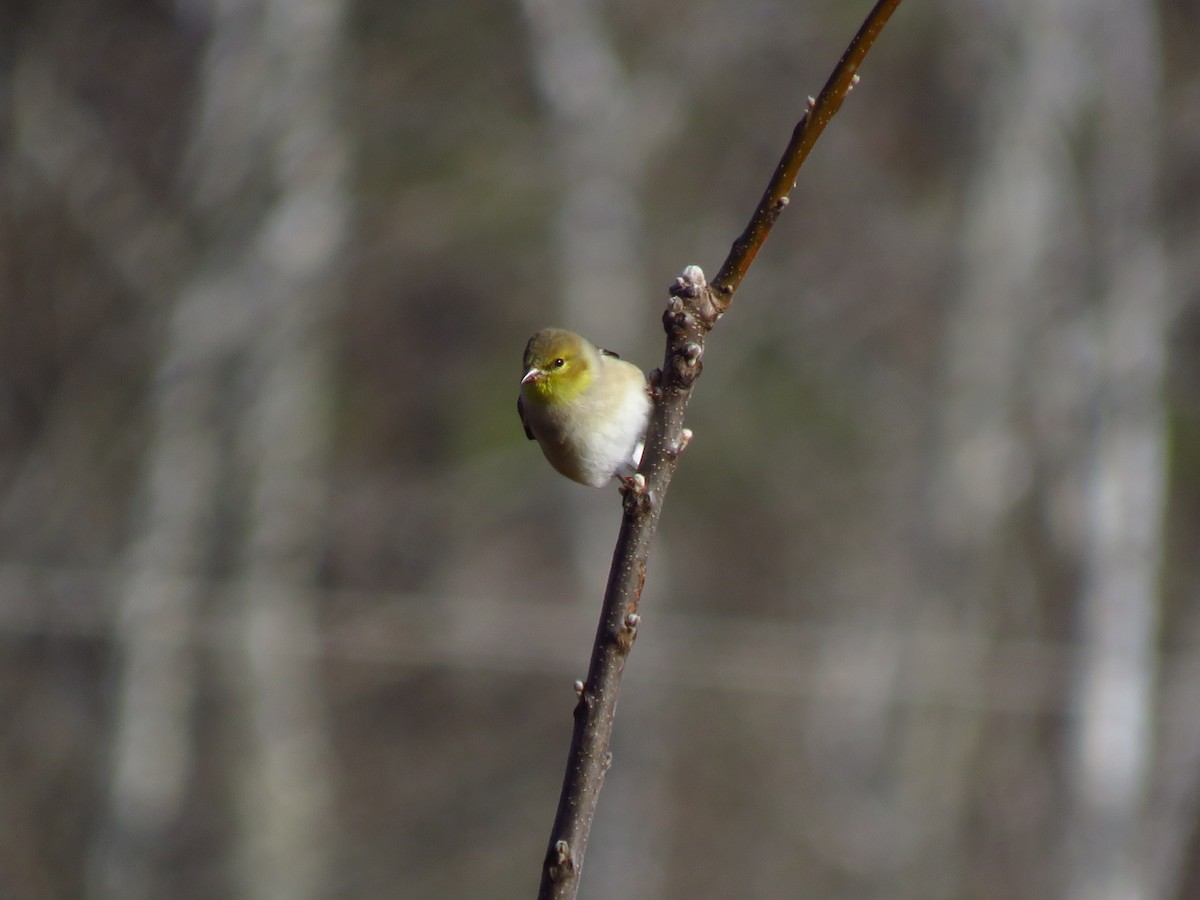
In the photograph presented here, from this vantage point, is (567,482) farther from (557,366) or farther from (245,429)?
(557,366)

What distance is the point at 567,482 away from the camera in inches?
405

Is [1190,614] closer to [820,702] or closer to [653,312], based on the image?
[820,702]

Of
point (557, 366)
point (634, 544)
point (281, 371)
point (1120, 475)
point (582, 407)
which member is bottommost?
point (634, 544)

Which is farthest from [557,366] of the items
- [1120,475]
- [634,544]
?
[1120,475]

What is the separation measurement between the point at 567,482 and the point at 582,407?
747 centimetres

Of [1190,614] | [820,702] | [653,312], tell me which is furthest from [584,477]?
[820,702]

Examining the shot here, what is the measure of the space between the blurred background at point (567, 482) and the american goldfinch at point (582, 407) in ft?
18.8

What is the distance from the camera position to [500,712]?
13.4 metres

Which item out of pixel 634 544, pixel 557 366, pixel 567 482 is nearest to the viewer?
pixel 634 544

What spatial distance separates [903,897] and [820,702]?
145 inches

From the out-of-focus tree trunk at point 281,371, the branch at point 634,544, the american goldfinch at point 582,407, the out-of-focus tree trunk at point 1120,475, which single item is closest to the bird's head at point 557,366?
the american goldfinch at point 582,407

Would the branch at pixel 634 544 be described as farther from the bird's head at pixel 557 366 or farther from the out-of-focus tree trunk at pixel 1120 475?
the out-of-focus tree trunk at pixel 1120 475

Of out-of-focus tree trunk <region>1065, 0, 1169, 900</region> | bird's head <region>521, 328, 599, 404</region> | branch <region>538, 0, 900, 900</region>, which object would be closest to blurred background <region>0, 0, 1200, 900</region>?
out-of-focus tree trunk <region>1065, 0, 1169, 900</region>

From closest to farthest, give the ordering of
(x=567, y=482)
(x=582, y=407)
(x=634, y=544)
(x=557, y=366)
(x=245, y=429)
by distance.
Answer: (x=634, y=544) → (x=582, y=407) → (x=557, y=366) → (x=245, y=429) → (x=567, y=482)
